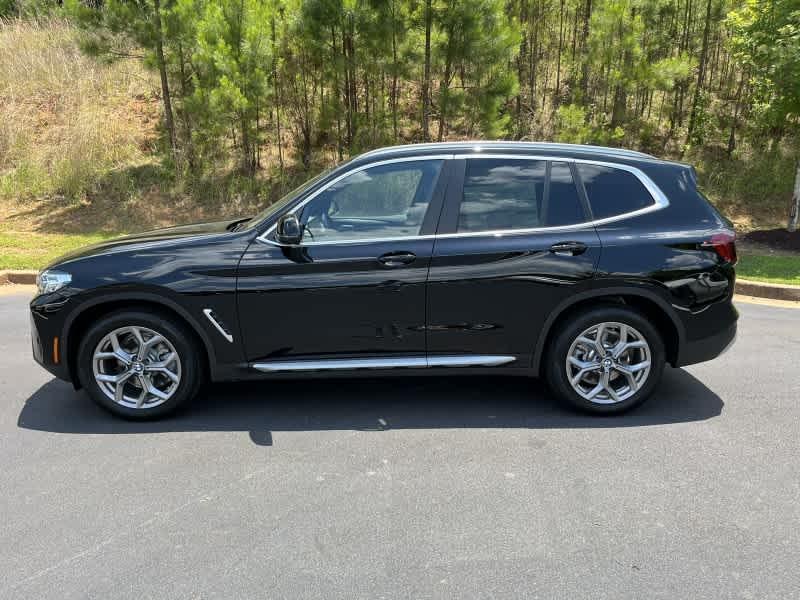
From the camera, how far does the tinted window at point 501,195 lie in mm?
4512

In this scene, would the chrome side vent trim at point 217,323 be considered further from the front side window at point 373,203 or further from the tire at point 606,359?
the tire at point 606,359

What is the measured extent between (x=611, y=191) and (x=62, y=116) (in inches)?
637

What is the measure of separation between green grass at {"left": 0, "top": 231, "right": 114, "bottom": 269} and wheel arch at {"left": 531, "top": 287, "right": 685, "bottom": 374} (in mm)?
8070

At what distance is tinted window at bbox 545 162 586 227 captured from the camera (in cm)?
452

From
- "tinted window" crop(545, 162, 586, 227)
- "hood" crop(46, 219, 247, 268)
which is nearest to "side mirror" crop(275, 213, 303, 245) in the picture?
"hood" crop(46, 219, 247, 268)

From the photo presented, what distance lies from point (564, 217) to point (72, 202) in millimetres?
12451

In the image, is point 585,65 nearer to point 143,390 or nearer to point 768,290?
point 768,290

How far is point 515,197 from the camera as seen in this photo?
455 centimetres

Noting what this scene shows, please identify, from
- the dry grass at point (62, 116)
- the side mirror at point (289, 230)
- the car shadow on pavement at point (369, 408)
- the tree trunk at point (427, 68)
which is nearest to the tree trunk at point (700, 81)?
the tree trunk at point (427, 68)

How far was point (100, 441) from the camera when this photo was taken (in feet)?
14.2

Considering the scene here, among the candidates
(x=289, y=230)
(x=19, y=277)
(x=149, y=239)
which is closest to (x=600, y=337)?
(x=289, y=230)

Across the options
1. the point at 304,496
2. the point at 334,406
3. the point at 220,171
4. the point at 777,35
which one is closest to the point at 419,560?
the point at 304,496

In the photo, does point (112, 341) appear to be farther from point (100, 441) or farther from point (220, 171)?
point (220, 171)

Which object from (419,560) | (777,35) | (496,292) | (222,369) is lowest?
(419,560)
